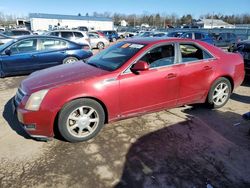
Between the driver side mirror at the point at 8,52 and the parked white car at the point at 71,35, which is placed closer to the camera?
the driver side mirror at the point at 8,52

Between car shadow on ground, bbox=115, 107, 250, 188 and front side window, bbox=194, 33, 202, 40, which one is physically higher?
front side window, bbox=194, 33, 202, 40

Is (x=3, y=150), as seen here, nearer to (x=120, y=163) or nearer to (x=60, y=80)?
(x=60, y=80)

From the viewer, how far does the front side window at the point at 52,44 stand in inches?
333

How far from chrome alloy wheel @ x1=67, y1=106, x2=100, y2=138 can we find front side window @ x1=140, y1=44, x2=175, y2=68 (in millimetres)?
1303

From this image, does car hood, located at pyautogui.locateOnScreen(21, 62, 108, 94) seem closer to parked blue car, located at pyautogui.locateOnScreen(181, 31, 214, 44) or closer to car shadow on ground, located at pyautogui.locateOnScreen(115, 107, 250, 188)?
car shadow on ground, located at pyautogui.locateOnScreen(115, 107, 250, 188)

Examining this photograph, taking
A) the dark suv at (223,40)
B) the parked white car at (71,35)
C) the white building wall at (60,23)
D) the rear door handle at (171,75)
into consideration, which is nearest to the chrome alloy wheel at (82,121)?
the rear door handle at (171,75)

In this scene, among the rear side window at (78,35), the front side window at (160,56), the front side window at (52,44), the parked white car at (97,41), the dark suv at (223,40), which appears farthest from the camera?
the parked white car at (97,41)

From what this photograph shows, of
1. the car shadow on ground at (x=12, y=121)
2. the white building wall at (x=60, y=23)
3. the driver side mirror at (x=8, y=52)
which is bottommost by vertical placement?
the car shadow on ground at (x=12, y=121)

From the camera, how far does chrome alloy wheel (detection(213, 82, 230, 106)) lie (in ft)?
16.8

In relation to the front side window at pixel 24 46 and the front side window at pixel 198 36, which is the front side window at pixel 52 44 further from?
the front side window at pixel 198 36

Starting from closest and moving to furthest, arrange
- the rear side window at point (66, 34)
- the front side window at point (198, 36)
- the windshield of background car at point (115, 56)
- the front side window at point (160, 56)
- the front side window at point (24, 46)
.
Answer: the windshield of background car at point (115, 56)
the front side window at point (160, 56)
the front side window at point (24, 46)
the rear side window at point (66, 34)
the front side window at point (198, 36)

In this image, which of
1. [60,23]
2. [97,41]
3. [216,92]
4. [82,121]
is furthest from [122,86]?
[60,23]

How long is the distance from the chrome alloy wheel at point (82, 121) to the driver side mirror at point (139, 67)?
92 cm

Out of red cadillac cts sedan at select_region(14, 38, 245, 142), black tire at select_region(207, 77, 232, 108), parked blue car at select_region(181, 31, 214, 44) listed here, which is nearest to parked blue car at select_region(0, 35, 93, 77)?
red cadillac cts sedan at select_region(14, 38, 245, 142)
